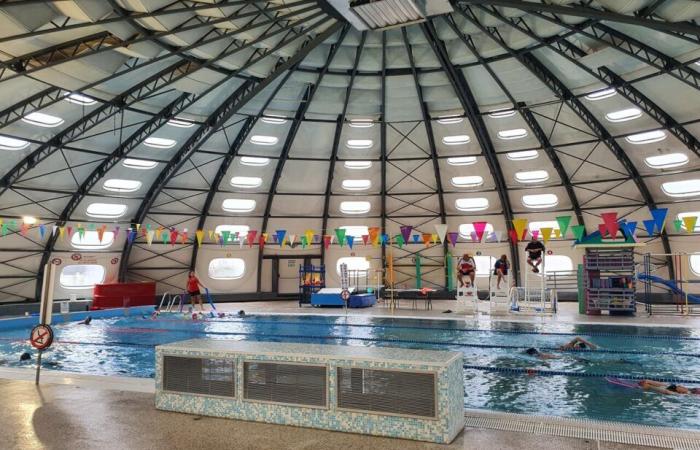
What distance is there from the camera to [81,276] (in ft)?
90.6

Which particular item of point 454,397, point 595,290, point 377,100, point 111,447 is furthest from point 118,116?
point 595,290

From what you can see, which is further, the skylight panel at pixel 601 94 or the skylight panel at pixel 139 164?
the skylight panel at pixel 139 164

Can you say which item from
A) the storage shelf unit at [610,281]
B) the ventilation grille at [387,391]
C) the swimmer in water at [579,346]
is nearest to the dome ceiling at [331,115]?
the storage shelf unit at [610,281]

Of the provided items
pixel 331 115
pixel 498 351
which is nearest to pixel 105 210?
pixel 331 115

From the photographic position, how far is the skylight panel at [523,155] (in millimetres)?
25500

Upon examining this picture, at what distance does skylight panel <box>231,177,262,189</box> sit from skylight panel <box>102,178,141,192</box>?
202 inches

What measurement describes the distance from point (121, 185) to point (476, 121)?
18133 millimetres

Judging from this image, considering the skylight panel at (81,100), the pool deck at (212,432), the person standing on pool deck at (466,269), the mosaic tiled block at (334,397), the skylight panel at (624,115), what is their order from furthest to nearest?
1. the person standing on pool deck at (466,269)
2. the skylight panel at (624,115)
3. the skylight panel at (81,100)
4. the mosaic tiled block at (334,397)
5. the pool deck at (212,432)

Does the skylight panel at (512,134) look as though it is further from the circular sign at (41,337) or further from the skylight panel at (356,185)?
the circular sign at (41,337)

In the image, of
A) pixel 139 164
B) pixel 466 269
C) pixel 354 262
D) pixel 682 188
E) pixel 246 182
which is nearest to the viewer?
pixel 466 269

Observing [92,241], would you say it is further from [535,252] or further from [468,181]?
[535,252]

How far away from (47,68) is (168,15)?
13.0 ft

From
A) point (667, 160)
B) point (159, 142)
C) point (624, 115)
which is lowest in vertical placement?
point (667, 160)

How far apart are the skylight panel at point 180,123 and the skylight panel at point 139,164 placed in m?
2.93
